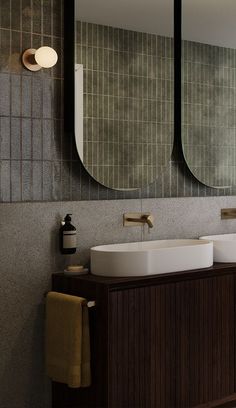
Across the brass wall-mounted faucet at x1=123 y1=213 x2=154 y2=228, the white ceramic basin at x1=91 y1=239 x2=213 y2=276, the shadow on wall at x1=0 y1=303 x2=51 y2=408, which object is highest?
the brass wall-mounted faucet at x1=123 y1=213 x2=154 y2=228

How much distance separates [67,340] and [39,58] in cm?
127

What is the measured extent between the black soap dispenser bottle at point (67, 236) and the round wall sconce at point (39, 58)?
2.31ft

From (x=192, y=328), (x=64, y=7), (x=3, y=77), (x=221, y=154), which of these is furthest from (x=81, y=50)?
(x=192, y=328)

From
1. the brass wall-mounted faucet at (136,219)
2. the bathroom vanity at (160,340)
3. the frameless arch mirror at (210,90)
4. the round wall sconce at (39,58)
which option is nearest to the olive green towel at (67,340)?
the bathroom vanity at (160,340)

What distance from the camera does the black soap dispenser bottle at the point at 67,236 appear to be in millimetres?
3246

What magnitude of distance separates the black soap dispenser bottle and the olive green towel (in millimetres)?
235

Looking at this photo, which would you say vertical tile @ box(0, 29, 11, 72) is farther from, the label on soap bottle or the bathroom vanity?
the bathroom vanity

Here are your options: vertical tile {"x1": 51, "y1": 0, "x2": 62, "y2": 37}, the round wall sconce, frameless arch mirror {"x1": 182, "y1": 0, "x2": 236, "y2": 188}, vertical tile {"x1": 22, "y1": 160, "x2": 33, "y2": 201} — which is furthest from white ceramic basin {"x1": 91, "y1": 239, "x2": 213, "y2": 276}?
vertical tile {"x1": 51, "y1": 0, "x2": 62, "y2": 37}

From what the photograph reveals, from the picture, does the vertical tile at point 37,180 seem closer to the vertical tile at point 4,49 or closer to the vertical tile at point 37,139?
the vertical tile at point 37,139

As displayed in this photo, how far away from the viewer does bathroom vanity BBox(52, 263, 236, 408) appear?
2.98 m

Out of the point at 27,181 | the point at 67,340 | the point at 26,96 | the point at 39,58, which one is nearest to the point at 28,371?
the point at 67,340

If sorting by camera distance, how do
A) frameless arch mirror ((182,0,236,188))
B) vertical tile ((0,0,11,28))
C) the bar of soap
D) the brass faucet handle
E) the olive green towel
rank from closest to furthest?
the olive green towel → vertical tile ((0,0,11,28)) → the bar of soap → the brass faucet handle → frameless arch mirror ((182,0,236,188))

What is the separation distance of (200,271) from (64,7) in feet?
4.66

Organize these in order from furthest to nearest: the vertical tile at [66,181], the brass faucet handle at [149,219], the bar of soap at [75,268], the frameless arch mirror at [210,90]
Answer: the frameless arch mirror at [210,90] < the brass faucet handle at [149,219] < the vertical tile at [66,181] < the bar of soap at [75,268]
